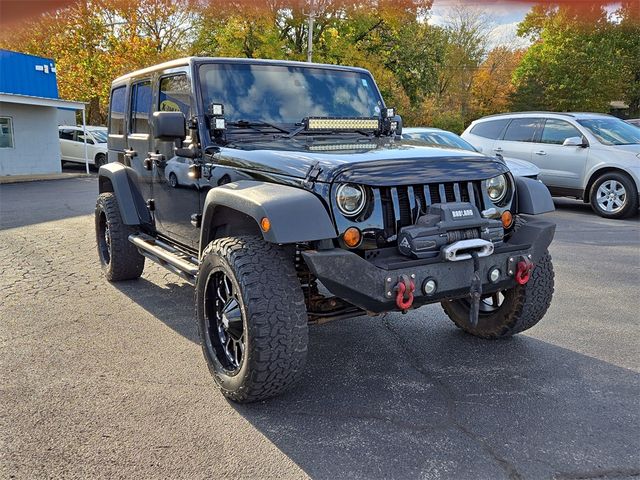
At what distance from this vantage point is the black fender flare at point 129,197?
5180 mm

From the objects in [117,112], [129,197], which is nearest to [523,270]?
[129,197]

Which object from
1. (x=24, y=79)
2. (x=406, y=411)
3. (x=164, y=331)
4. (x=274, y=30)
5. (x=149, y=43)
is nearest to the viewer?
(x=406, y=411)

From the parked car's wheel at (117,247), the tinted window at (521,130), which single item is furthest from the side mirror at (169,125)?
the tinted window at (521,130)

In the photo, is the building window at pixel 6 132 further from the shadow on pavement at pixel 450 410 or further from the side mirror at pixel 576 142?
the shadow on pavement at pixel 450 410

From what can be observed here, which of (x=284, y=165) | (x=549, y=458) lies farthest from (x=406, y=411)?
(x=284, y=165)

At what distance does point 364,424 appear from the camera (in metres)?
3.04

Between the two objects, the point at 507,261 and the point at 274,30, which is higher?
the point at 274,30

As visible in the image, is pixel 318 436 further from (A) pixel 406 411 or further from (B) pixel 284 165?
(B) pixel 284 165

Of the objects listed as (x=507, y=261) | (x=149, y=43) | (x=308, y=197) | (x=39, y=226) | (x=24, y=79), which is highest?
(x=149, y=43)

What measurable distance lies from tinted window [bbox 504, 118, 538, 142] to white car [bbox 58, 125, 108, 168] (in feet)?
48.1

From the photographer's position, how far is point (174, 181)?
14.4 feet

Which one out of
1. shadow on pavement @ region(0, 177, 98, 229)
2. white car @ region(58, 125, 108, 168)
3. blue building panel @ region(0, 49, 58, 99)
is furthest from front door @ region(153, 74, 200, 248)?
white car @ region(58, 125, 108, 168)

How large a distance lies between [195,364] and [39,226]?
667 centimetres

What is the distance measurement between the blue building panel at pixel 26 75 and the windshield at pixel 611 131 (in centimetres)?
1670
